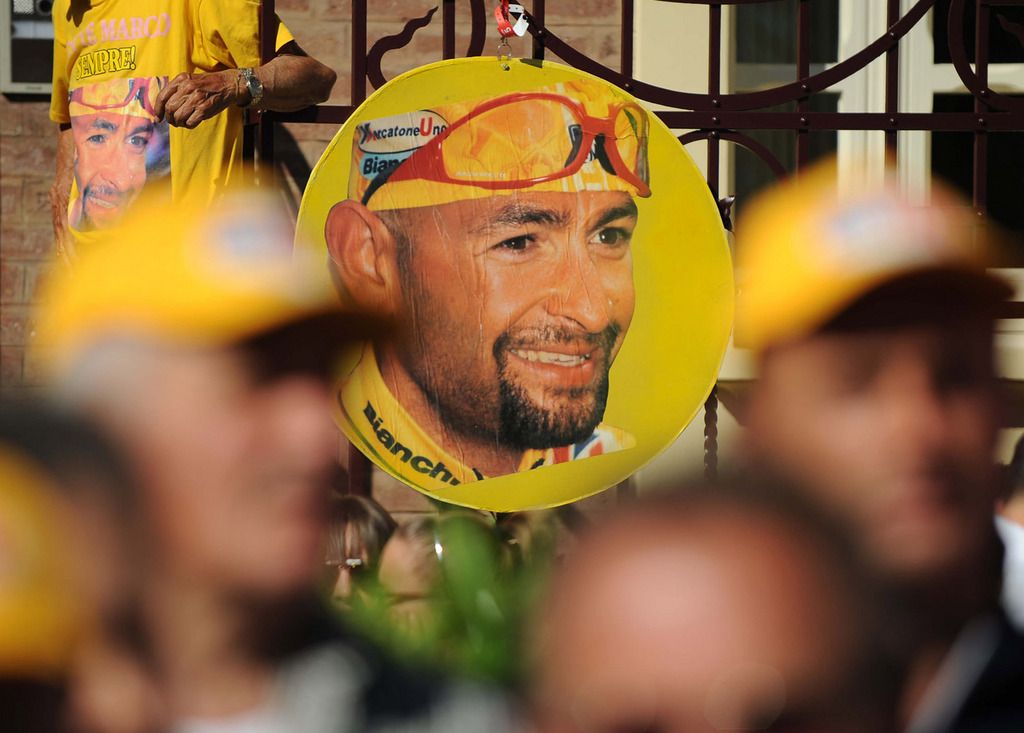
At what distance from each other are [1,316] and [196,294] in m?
3.48

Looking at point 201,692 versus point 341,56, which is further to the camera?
point 341,56

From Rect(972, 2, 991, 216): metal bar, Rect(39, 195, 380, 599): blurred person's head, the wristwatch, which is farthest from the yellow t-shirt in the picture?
Rect(39, 195, 380, 599): blurred person's head

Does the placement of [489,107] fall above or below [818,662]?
above

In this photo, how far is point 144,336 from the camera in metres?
1.24

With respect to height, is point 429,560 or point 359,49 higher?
point 359,49

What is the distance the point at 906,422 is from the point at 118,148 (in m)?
2.50

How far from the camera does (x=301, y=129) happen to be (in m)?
4.47

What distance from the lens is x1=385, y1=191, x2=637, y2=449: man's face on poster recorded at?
3.37 m

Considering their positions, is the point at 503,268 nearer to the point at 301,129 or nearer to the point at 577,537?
the point at 301,129

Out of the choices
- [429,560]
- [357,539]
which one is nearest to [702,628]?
[429,560]

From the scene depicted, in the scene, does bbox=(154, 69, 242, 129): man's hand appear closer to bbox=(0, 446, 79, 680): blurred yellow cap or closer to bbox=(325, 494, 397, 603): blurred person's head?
bbox=(325, 494, 397, 603): blurred person's head

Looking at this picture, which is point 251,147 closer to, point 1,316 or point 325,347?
point 1,316

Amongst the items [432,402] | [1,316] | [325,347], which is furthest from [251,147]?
[325,347]

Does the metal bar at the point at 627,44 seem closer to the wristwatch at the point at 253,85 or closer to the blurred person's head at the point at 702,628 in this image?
the wristwatch at the point at 253,85
